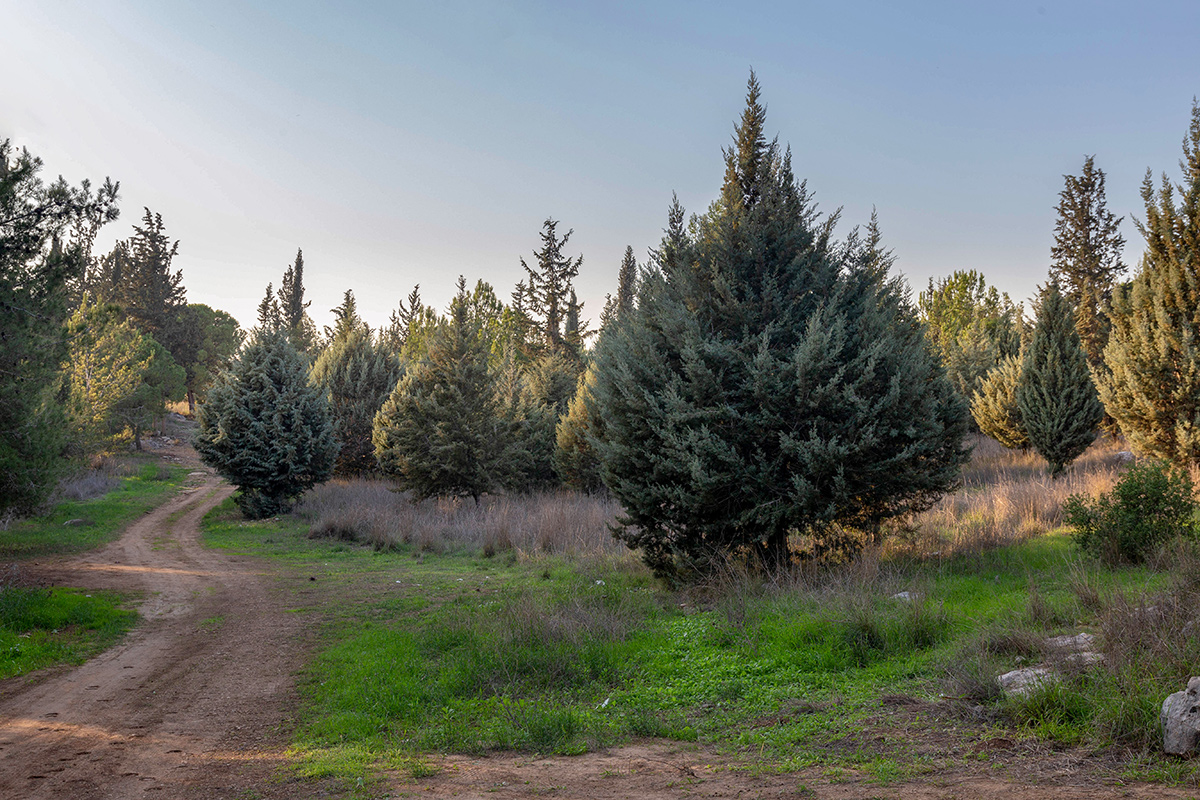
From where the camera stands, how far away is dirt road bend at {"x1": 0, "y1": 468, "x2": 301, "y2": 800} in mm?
4844

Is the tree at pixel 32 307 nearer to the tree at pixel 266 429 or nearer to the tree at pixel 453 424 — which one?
the tree at pixel 266 429

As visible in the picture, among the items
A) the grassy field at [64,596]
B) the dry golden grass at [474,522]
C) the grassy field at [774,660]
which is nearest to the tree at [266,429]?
the dry golden grass at [474,522]

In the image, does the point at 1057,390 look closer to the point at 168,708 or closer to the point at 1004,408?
the point at 1004,408

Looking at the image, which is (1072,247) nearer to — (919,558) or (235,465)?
(919,558)

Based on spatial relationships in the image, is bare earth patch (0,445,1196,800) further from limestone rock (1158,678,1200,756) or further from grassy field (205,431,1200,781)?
limestone rock (1158,678,1200,756)

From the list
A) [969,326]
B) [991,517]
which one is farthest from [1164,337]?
[969,326]

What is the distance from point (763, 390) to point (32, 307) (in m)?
13.0

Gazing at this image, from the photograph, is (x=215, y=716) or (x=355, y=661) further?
(x=355, y=661)

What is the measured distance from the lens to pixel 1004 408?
79.3 ft

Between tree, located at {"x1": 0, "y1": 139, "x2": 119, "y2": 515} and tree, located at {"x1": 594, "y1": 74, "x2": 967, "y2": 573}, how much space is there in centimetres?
971

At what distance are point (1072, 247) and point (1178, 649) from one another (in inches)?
1773

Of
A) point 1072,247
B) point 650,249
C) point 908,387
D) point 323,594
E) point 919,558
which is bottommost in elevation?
point 323,594

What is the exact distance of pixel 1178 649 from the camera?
4.82 m

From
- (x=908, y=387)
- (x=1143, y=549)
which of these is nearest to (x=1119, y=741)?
(x=1143, y=549)
